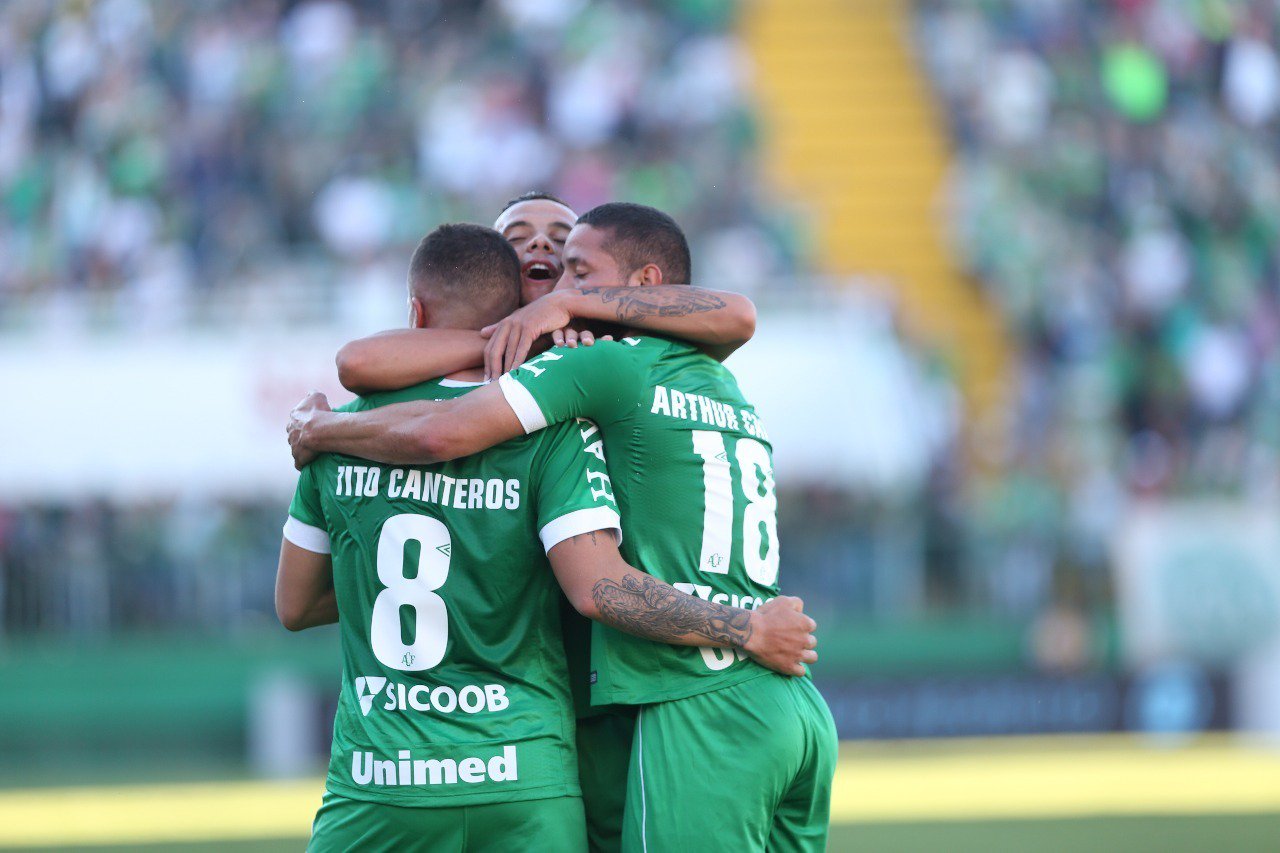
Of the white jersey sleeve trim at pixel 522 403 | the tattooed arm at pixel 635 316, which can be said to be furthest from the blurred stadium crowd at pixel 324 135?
the white jersey sleeve trim at pixel 522 403

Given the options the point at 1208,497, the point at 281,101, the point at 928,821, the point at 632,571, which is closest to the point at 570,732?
the point at 632,571

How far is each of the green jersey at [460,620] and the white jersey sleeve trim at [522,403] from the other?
0.35 feet

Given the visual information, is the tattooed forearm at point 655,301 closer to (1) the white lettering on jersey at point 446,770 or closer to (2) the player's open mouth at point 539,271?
(2) the player's open mouth at point 539,271

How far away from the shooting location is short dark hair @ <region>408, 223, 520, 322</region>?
422cm

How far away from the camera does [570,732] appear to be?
4.07 meters

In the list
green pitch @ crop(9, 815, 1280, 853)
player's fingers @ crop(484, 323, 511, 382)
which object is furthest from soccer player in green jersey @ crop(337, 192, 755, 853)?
green pitch @ crop(9, 815, 1280, 853)

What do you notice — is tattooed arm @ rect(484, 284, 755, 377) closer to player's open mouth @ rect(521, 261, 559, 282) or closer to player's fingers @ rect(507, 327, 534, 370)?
player's fingers @ rect(507, 327, 534, 370)

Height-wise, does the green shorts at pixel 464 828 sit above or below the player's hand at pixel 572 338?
below

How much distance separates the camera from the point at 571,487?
4.01 meters

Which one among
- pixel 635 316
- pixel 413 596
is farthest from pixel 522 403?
pixel 413 596

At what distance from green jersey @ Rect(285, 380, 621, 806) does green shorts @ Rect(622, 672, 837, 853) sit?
19 centimetres

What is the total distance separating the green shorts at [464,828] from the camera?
12.9ft

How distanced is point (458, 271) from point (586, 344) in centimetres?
39

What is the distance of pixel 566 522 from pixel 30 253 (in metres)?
12.3
